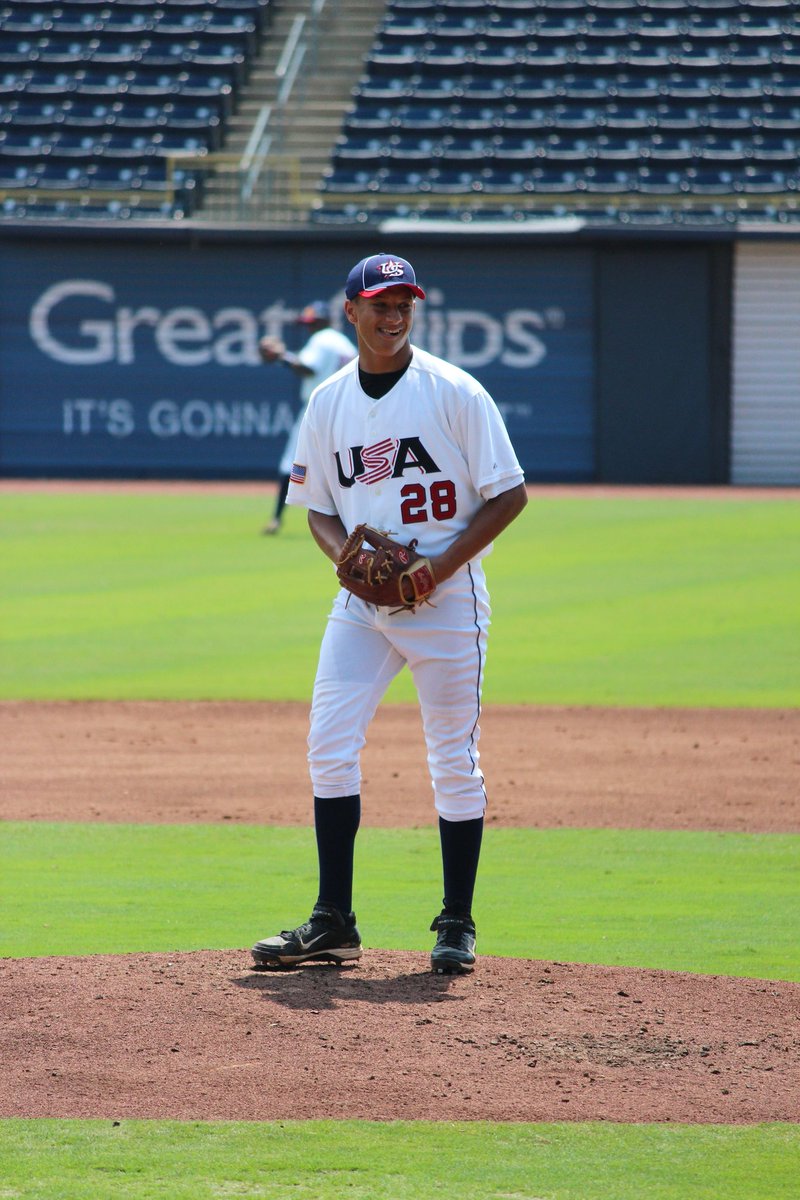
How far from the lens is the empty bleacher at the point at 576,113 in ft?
83.6

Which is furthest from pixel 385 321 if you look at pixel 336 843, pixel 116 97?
pixel 116 97

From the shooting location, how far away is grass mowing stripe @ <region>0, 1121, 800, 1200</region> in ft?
10.5

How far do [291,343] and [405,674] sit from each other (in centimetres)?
1539

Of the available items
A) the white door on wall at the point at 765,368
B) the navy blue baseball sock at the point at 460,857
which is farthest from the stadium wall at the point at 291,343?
the navy blue baseball sock at the point at 460,857

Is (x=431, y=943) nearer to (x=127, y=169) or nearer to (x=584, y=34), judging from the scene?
(x=127, y=169)

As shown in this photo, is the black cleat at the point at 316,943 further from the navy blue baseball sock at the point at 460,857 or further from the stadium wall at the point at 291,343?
the stadium wall at the point at 291,343

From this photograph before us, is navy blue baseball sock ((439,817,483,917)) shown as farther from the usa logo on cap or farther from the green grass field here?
the usa logo on cap

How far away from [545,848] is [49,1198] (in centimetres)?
369

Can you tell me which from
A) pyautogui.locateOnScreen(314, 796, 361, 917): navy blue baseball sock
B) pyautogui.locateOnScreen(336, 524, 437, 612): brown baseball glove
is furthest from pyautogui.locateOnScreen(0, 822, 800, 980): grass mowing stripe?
pyautogui.locateOnScreen(336, 524, 437, 612): brown baseball glove

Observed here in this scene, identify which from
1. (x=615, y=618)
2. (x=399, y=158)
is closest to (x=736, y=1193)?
(x=615, y=618)

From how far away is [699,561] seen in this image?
15969 millimetres

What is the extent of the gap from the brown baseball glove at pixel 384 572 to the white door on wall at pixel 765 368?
21379mm

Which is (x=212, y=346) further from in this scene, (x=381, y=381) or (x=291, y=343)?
(x=381, y=381)

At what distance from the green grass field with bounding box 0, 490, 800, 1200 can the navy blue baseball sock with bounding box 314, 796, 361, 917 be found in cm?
43
